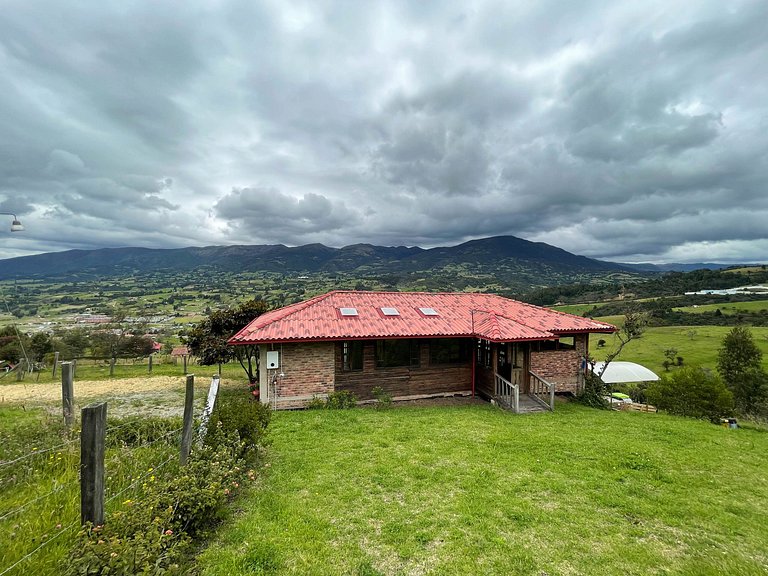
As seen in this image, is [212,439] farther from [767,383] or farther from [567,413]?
[767,383]

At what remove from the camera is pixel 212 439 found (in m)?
6.34

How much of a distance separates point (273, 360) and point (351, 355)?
296 centimetres

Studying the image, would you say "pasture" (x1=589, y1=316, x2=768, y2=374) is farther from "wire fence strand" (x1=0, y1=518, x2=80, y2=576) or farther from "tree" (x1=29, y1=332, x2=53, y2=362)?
"tree" (x1=29, y1=332, x2=53, y2=362)

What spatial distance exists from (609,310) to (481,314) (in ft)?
262

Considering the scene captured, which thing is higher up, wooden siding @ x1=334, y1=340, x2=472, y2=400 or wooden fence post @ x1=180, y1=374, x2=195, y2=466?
wooden fence post @ x1=180, y1=374, x2=195, y2=466

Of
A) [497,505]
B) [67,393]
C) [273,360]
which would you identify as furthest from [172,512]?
[273,360]

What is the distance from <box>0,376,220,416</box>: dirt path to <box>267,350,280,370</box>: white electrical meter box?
3.30 meters

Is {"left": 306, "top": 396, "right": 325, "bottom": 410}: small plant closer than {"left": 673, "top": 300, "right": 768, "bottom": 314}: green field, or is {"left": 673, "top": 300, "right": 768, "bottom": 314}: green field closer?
{"left": 306, "top": 396, "right": 325, "bottom": 410}: small plant

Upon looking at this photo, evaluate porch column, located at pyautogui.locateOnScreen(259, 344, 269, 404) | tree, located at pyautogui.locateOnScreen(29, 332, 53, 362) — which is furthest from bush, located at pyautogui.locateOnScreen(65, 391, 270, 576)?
tree, located at pyautogui.locateOnScreen(29, 332, 53, 362)

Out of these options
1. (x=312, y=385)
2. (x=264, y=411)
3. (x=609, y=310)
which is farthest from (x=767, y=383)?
(x=264, y=411)

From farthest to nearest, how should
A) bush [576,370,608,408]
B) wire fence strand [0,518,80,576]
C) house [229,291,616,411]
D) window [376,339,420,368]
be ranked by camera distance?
bush [576,370,608,408], window [376,339,420,368], house [229,291,616,411], wire fence strand [0,518,80,576]

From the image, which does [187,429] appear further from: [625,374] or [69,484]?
[625,374]

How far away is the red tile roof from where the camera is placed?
507 inches

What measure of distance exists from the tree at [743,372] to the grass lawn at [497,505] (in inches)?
1592
